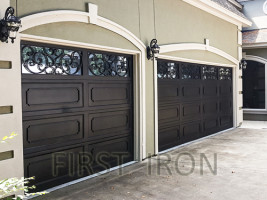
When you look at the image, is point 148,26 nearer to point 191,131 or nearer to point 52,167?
point 191,131

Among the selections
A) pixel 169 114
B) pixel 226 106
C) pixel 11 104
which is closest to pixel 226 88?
pixel 226 106

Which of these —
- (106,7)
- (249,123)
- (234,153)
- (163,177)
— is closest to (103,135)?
(163,177)

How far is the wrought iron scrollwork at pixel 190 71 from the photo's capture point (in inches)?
317

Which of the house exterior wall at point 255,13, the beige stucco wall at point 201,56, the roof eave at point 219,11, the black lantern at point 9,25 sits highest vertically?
the house exterior wall at point 255,13

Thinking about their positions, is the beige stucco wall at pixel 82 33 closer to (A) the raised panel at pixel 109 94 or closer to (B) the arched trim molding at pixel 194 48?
(A) the raised panel at pixel 109 94

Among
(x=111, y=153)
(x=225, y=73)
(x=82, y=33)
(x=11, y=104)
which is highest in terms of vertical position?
(x=82, y=33)

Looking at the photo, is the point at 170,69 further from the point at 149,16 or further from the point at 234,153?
the point at 234,153

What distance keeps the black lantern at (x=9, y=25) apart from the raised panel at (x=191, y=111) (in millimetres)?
5235

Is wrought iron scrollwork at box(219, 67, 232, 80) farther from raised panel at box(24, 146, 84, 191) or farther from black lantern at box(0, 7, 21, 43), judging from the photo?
black lantern at box(0, 7, 21, 43)

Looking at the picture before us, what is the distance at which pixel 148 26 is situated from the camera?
6.52 metres

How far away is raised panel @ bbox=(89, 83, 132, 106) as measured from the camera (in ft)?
17.5

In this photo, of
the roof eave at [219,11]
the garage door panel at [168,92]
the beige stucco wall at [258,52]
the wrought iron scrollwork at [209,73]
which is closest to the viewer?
the garage door panel at [168,92]

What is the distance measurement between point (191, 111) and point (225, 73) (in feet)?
9.49

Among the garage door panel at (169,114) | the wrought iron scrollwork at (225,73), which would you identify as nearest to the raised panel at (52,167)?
the garage door panel at (169,114)
